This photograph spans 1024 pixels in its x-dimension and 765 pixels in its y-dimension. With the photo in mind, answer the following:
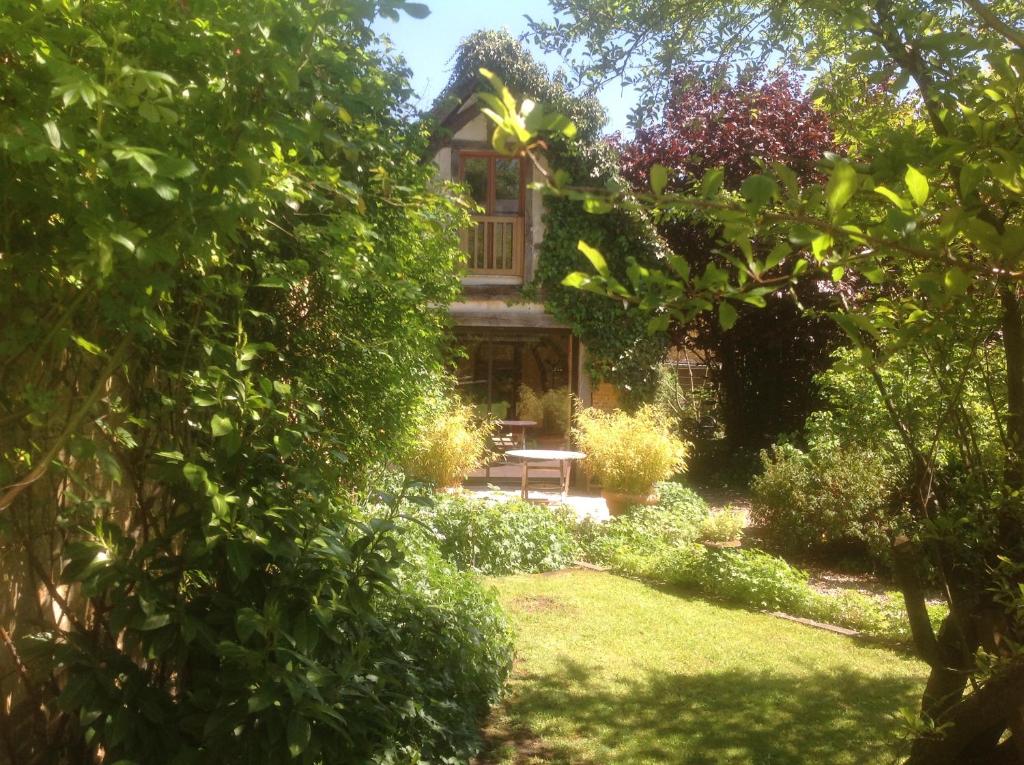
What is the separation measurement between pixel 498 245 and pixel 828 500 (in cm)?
727

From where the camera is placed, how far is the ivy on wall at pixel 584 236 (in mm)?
13328

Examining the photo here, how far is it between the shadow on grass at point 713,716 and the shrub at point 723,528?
434 cm

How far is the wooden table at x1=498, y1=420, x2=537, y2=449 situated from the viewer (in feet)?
46.4

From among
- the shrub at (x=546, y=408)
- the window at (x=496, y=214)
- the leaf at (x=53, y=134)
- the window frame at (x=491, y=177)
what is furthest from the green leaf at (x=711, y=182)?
the shrub at (x=546, y=408)

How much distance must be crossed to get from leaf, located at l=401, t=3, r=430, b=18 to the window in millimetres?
12573

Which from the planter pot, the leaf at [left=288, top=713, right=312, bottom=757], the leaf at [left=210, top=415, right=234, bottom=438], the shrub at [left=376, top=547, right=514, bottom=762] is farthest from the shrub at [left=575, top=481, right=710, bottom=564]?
the leaf at [left=210, top=415, right=234, bottom=438]

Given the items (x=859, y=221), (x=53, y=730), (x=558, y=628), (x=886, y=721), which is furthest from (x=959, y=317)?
(x=558, y=628)

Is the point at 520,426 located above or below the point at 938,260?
below

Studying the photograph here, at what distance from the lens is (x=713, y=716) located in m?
5.32

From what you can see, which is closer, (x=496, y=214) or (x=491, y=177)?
(x=491, y=177)

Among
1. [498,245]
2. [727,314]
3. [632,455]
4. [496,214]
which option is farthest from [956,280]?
[496,214]

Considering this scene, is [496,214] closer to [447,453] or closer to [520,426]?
[520,426]

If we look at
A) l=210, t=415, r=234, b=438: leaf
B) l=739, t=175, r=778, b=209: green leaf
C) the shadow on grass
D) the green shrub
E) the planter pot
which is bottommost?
the shadow on grass

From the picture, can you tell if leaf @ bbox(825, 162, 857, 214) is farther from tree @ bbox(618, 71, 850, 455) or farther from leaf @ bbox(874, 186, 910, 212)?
tree @ bbox(618, 71, 850, 455)
